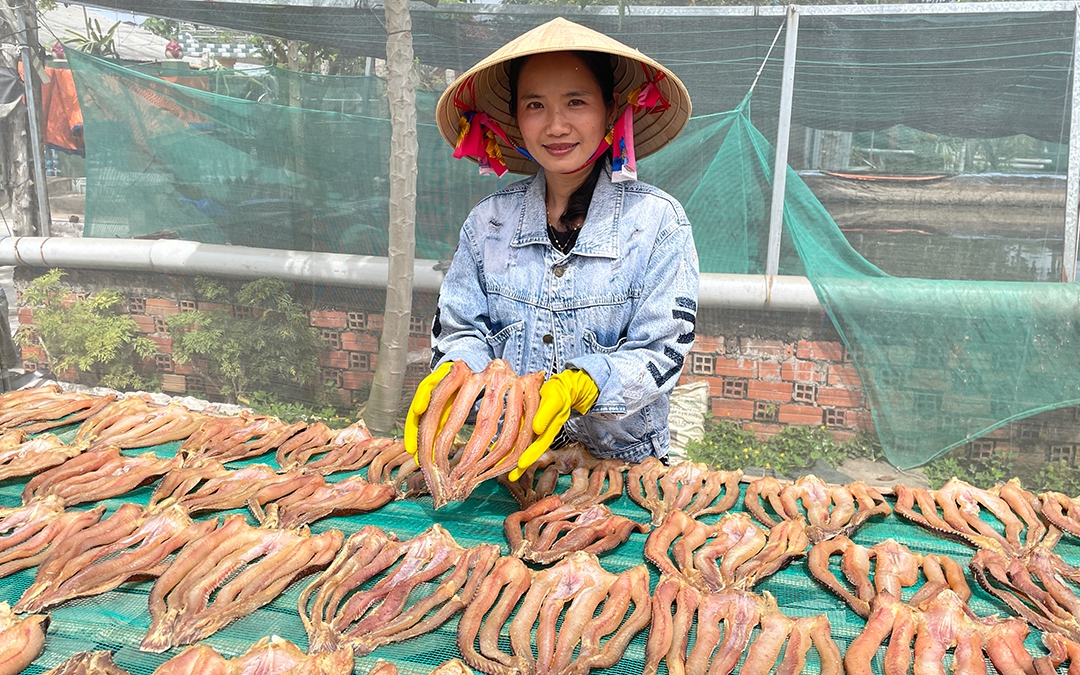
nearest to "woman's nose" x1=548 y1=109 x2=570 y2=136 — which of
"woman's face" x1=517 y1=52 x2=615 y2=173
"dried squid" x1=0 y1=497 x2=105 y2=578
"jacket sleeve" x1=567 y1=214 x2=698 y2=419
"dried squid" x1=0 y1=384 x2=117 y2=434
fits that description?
"woman's face" x1=517 y1=52 x2=615 y2=173

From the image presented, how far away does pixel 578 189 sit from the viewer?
244 centimetres

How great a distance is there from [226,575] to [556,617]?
75cm

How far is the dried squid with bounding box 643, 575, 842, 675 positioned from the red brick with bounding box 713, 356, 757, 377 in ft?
13.3

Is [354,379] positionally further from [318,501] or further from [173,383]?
[318,501]

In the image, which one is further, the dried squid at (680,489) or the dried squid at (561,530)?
the dried squid at (680,489)

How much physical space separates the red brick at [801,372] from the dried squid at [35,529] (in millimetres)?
4534

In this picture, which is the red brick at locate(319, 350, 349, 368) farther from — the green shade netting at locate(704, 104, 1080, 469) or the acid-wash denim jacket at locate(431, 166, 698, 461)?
the acid-wash denim jacket at locate(431, 166, 698, 461)

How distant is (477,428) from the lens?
6.18ft

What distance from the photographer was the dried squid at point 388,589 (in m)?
1.49

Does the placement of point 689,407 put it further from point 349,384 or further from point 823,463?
point 349,384

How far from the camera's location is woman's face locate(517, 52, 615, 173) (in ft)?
7.09

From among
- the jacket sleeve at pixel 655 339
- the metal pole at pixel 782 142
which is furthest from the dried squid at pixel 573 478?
the metal pole at pixel 782 142

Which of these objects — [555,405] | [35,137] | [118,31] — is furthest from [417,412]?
[35,137]

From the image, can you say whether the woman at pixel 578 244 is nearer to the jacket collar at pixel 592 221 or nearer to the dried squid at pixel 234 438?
the jacket collar at pixel 592 221
